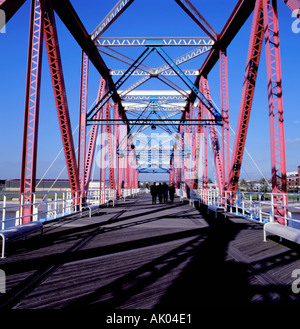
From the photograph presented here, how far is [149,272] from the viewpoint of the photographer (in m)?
3.90

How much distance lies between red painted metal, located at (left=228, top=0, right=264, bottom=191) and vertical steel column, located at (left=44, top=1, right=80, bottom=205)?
7037 mm

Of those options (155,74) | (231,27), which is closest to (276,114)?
(231,27)

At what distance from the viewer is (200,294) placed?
10.2 feet

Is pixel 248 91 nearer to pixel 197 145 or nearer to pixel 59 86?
pixel 59 86

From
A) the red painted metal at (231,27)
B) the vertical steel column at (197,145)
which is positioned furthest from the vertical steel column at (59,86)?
the vertical steel column at (197,145)

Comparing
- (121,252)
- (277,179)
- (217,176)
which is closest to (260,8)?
(277,179)

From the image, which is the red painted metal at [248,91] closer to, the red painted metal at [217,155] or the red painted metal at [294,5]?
the red painted metal at [217,155]

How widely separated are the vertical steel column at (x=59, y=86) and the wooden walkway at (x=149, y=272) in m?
5.18

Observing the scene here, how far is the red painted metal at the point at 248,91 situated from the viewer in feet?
30.2

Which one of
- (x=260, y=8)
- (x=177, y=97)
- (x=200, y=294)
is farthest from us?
(x=177, y=97)

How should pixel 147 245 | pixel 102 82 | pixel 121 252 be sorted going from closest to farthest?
pixel 121 252
pixel 147 245
pixel 102 82

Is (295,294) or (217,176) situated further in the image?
(217,176)
